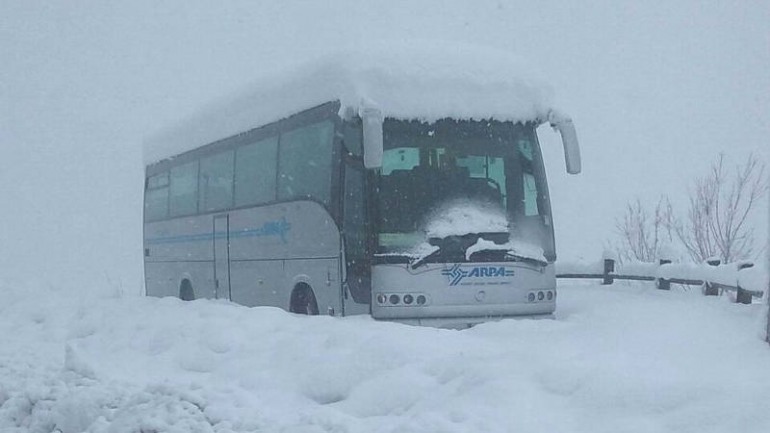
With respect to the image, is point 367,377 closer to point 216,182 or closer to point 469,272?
point 469,272

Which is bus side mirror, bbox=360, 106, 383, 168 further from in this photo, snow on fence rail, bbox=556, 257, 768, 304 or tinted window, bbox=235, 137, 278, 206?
snow on fence rail, bbox=556, 257, 768, 304

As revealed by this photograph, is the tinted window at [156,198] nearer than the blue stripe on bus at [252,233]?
No

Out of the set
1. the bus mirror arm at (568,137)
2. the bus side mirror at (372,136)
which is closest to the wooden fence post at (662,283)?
the bus mirror arm at (568,137)

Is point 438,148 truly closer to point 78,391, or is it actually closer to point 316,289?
point 316,289

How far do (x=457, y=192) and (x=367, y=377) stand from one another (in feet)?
14.9

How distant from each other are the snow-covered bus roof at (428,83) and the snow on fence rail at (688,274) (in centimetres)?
364

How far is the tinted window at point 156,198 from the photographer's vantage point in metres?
18.6

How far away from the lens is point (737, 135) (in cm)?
11375

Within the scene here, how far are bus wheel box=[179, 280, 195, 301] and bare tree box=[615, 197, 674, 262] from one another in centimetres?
2132

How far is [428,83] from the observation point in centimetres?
1137

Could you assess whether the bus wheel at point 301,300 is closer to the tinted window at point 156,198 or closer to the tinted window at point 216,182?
the tinted window at point 216,182

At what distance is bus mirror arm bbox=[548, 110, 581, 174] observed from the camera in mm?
11477

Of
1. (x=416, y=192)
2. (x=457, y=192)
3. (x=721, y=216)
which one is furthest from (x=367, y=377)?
(x=721, y=216)

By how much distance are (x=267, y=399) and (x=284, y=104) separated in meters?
7.20
